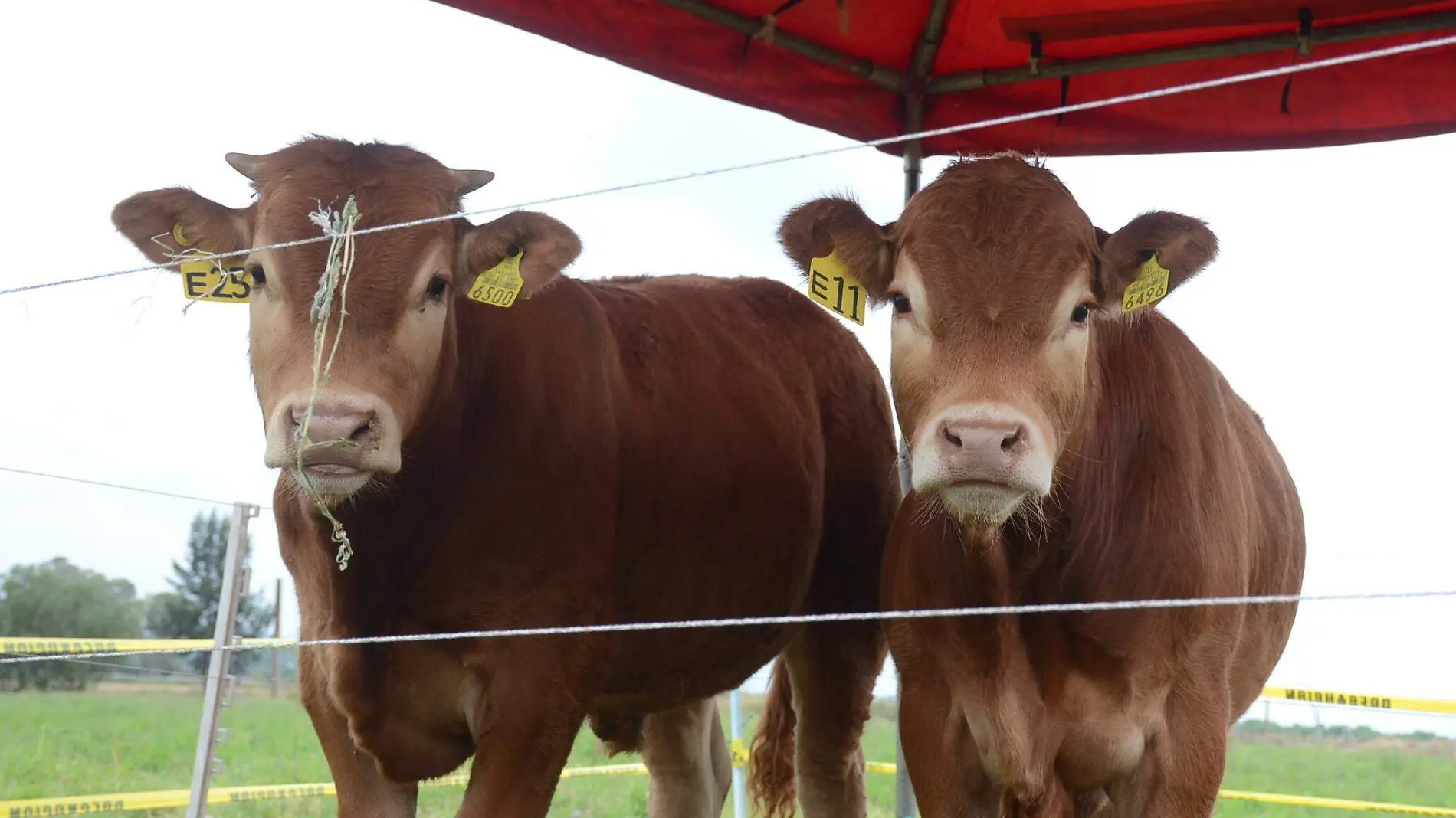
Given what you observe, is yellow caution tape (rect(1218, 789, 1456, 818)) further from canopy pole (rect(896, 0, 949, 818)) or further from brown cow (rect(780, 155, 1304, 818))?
brown cow (rect(780, 155, 1304, 818))

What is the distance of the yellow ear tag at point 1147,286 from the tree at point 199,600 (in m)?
38.1

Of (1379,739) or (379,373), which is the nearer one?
(379,373)

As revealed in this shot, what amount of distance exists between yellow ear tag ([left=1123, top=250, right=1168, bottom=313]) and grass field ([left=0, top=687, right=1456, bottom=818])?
169 inches

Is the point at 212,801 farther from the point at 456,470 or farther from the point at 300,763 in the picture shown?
the point at 300,763

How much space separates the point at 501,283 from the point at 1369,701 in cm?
559

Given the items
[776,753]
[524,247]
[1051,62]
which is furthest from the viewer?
[776,753]

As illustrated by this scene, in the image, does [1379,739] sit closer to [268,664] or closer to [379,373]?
[379,373]

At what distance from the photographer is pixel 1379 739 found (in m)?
20.1

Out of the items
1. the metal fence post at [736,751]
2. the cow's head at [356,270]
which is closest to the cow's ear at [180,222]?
the cow's head at [356,270]

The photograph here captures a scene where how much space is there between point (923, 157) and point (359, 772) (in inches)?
126

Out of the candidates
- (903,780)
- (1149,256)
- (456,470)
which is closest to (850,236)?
(1149,256)

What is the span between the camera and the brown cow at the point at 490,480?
12.5ft

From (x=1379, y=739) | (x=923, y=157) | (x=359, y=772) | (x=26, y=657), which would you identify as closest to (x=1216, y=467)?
(x=923, y=157)

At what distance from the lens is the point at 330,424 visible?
3398mm
